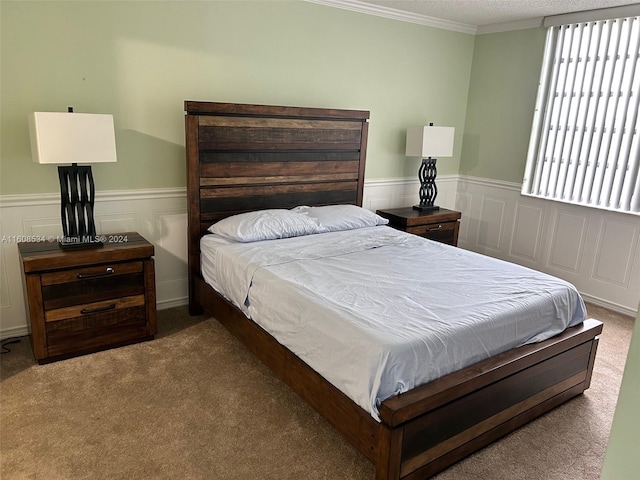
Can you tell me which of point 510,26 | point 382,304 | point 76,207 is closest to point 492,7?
point 510,26

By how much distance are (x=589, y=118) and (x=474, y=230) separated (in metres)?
1.52

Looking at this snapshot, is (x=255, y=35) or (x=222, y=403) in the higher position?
(x=255, y=35)

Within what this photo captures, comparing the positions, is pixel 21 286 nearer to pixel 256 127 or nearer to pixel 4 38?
pixel 4 38

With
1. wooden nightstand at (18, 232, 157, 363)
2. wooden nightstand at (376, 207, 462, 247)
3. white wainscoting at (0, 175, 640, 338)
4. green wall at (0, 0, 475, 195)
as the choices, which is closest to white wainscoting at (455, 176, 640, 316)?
white wainscoting at (0, 175, 640, 338)

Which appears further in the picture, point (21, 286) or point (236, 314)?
point (21, 286)

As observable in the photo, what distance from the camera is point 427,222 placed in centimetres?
416

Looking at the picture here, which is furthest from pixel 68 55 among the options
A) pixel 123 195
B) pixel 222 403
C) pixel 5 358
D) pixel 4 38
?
pixel 222 403

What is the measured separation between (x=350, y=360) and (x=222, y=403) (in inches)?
34.3

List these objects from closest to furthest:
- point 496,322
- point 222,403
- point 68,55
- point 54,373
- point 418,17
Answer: point 496,322 < point 222,403 < point 54,373 < point 68,55 < point 418,17

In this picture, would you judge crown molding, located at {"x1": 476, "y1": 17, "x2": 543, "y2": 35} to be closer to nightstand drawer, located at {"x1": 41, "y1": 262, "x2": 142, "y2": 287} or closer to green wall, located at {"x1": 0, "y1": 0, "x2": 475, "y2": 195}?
green wall, located at {"x1": 0, "y1": 0, "x2": 475, "y2": 195}

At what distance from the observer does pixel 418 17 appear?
4.21 meters

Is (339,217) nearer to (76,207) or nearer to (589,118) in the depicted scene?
(76,207)

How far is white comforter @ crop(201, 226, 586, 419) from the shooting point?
184cm

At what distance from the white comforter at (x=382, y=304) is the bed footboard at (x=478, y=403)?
0.06 m
